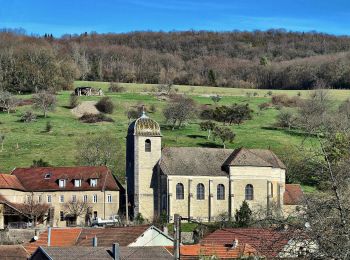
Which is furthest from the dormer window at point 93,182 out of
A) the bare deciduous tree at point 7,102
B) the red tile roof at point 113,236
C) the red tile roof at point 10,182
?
the bare deciduous tree at point 7,102

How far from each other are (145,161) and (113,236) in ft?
97.5

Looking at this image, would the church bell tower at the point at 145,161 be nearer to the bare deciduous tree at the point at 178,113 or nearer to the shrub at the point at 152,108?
the bare deciduous tree at the point at 178,113

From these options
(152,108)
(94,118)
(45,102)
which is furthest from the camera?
(152,108)

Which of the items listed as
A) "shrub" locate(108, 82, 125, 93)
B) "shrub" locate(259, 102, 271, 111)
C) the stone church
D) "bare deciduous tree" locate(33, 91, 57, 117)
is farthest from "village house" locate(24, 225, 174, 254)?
"shrub" locate(108, 82, 125, 93)

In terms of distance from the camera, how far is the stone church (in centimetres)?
7481

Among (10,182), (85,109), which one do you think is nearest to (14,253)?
(10,182)

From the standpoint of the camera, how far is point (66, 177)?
76812 millimetres

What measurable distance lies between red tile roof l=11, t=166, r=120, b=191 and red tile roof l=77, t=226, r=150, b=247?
27.2 meters

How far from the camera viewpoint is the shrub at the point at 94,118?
115062mm

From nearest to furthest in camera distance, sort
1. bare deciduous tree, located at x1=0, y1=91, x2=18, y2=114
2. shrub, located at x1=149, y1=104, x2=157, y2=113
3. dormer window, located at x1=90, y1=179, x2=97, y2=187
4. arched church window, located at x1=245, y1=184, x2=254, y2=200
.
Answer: arched church window, located at x1=245, y1=184, x2=254, y2=200 < dormer window, located at x1=90, y1=179, x2=97, y2=187 < bare deciduous tree, located at x1=0, y1=91, x2=18, y2=114 < shrub, located at x1=149, y1=104, x2=157, y2=113

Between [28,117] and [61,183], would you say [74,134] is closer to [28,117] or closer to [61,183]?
[28,117]

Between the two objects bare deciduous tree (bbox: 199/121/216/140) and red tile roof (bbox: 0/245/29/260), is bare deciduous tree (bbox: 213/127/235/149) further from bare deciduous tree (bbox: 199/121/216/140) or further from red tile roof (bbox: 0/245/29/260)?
red tile roof (bbox: 0/245/29/260)

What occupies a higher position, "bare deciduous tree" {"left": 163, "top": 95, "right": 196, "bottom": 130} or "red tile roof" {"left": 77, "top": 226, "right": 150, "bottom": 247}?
"bare deciduous tree" {"left": 163, "top": 95, "right": 196, "bottom": 130}

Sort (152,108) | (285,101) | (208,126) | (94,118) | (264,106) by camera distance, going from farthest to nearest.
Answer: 1. (285,101)
2. (264,106)
3. (152,108)
4. (94,118)
5. (208,126)
